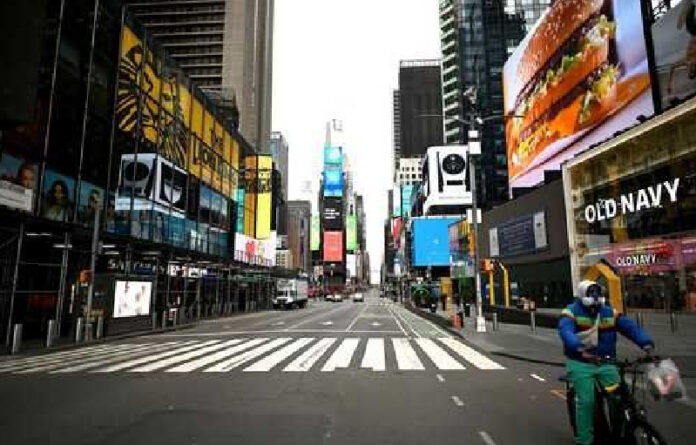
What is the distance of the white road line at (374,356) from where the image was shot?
14.0 m

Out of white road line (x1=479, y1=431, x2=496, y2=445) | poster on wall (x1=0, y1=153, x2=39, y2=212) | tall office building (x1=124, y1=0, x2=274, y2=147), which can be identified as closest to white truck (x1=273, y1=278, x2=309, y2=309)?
poster on wall (x1=0, y1=153, x2=39, y2=212)

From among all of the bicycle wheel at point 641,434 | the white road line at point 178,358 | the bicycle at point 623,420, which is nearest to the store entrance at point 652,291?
the white road line at point 178,358

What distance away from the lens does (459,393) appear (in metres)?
10.1

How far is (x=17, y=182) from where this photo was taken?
23.0m

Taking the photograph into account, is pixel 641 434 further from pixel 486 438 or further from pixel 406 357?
pixel 406 357

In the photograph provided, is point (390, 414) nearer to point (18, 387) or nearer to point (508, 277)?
point (18, 387)

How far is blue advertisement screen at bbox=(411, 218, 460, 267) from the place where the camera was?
106 meters

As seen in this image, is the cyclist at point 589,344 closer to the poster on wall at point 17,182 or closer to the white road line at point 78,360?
the white road line at point 78,360

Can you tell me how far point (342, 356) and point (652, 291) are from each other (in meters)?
16.8

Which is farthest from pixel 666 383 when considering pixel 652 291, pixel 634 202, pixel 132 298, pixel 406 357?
pixel 132 298

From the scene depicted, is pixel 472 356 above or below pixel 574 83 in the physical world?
below

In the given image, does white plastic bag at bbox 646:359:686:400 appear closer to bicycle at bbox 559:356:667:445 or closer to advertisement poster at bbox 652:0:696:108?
bicycle at bbox 559:356:667:445

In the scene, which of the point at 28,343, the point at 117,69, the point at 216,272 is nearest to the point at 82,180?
the point at 117,69

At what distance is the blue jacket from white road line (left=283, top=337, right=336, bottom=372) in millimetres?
8552
